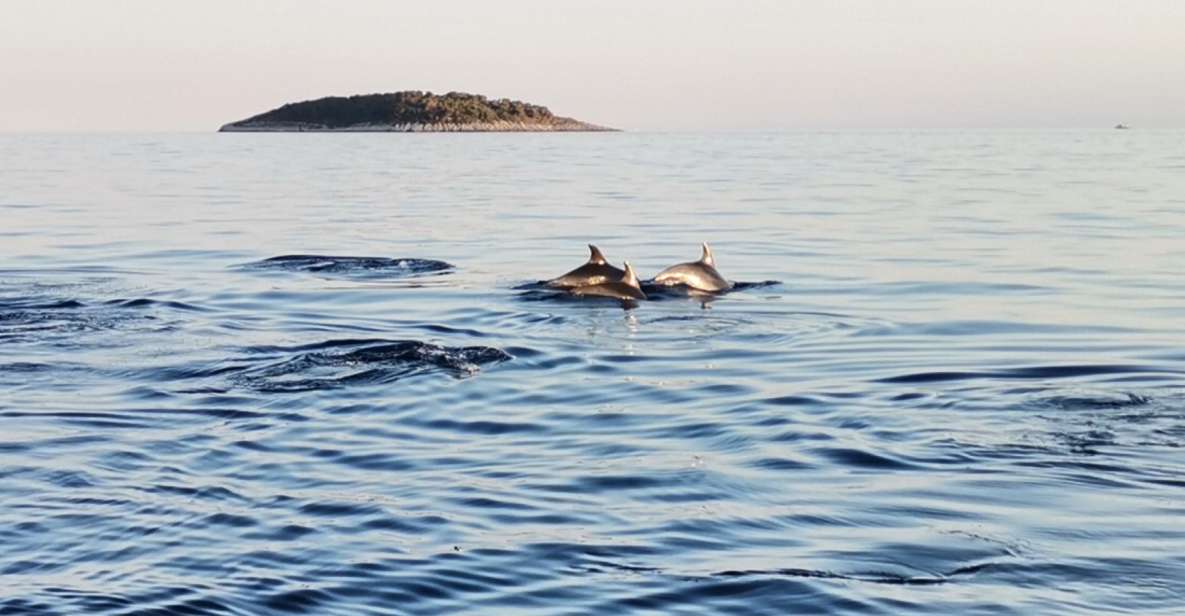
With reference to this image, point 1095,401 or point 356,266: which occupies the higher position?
point 1095,401

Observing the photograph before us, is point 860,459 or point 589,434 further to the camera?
point 589,434

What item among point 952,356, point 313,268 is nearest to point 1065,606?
point 952,356

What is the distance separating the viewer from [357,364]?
55.8ft

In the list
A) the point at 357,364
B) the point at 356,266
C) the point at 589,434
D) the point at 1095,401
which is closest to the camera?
the point at 589,434

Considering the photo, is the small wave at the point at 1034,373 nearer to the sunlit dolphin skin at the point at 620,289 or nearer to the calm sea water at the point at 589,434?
the calm sea water at the point at 589,434

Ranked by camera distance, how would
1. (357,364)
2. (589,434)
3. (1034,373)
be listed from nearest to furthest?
(589,434) < (1034,373) < (357,364)

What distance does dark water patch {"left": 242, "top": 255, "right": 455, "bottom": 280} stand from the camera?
27.3m

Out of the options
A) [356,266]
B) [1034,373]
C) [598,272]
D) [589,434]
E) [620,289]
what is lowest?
[356,266]

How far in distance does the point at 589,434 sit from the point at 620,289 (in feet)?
28.9

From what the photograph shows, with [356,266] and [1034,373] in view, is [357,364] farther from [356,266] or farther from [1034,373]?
[356,266]

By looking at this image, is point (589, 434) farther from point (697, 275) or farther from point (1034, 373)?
point (697, 275)

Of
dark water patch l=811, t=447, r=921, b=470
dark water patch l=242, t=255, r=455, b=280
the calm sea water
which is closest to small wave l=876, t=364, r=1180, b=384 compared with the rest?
the calm sea water

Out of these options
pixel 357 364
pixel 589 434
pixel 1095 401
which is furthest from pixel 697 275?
pixel 589 434

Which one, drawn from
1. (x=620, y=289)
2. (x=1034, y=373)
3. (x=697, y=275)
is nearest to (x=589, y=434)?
(x=1034, y=373)
